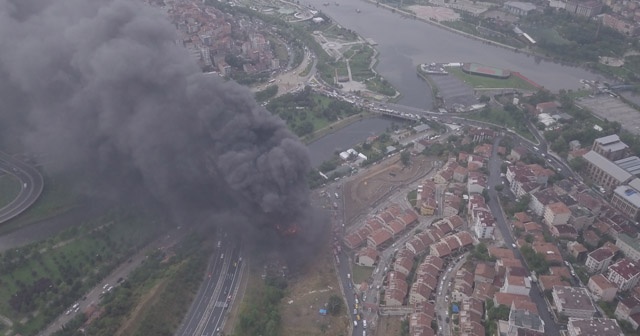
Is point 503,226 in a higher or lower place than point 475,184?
lower

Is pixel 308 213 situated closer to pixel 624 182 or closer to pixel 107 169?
pixel 107 169

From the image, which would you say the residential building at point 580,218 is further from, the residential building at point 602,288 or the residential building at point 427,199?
the residential building at point 427,199

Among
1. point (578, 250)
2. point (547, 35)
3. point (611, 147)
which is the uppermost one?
point (547, 35)

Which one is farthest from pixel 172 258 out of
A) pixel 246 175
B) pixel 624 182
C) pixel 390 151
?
pixel 624 182

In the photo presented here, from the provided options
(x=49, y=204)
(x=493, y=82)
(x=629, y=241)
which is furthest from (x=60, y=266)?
(x=493, y=82)

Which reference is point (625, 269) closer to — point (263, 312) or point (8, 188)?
point (263, 312)
